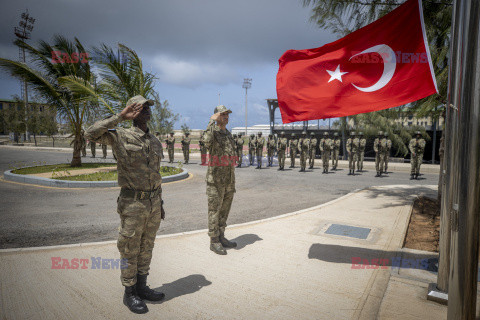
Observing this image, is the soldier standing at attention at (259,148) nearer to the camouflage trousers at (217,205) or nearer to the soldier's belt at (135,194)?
the camouflage trousers at (217,205)

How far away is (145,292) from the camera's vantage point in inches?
114

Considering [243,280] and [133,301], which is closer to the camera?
[133,301]

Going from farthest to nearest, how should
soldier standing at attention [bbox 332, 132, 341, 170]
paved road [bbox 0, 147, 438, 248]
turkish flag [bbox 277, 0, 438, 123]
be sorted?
soldier standing at attention [bbox 332, 132, 341, 170], paved road [bbox 0, 147, 438, 248], turkish flag [bbox 277, 0, 438, 123]

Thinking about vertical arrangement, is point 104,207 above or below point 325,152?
below

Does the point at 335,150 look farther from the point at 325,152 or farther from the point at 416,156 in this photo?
the point at 416,156

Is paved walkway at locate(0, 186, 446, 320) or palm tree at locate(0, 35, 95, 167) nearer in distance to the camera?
paved walkway at locate(0, 186, 446, 320)

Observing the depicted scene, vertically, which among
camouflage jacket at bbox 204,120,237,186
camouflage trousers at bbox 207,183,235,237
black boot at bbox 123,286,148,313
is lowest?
black boot at bbox 123,286,148,313

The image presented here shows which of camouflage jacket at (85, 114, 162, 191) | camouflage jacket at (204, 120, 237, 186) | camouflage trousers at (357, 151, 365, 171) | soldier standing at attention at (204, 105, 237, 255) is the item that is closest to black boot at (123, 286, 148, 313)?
camouflage jacket at (85, 114, 162, 191)

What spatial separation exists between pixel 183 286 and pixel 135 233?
89 centimetres

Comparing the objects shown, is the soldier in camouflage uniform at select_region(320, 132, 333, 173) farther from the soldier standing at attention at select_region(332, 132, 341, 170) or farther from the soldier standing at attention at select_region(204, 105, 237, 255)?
the soldier standing at attention at select_region(204, 105, 237, 255)

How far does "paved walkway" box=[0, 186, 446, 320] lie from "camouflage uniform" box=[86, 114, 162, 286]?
486 millimetres

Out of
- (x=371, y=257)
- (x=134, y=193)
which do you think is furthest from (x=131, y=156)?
(x=371, y=257)

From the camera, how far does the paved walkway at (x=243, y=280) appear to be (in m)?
2.65

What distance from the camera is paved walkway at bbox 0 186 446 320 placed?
2650mm
